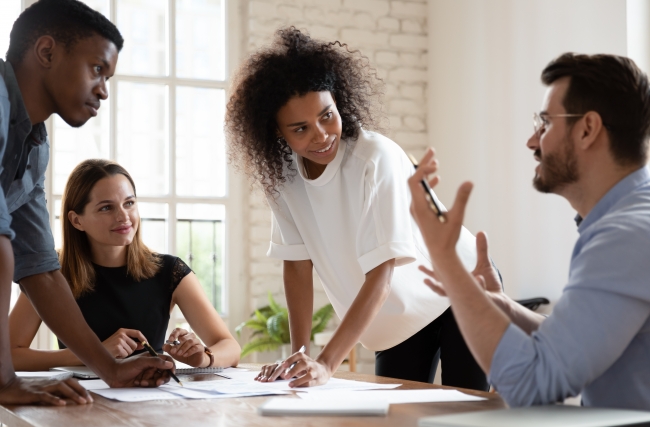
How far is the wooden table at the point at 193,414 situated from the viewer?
1208 millimetres

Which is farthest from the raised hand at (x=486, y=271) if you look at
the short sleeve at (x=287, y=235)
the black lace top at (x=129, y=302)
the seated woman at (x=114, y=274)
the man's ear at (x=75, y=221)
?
the man's ear at (x=75, y=221)

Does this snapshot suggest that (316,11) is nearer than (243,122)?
No

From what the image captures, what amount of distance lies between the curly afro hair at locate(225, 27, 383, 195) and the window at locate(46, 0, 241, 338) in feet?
8.47

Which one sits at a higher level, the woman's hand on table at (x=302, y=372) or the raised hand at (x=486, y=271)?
the raised hand at (x=486, y=271)

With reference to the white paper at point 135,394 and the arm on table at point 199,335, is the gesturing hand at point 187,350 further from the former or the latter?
the white paper at point 135,394

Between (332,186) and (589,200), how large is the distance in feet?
2.79

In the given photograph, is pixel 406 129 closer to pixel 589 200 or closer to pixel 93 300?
pixel 93 300

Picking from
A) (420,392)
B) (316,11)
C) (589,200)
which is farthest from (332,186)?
(316,11)

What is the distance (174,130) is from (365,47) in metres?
1.39

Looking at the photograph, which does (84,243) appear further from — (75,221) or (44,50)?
(44,50)

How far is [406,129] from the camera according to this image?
17.4ft

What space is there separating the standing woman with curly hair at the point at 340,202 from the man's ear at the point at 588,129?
0.66 m

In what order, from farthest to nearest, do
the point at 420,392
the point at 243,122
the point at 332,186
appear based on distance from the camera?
the point at 243,122 → the point at 332,186 → the point at 420,392

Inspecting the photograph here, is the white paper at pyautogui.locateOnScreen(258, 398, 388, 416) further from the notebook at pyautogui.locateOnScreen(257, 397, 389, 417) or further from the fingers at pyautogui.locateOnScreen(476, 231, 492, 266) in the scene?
the fingers at pyautogui.locateOnScreen(476, 231, 492, 266)
